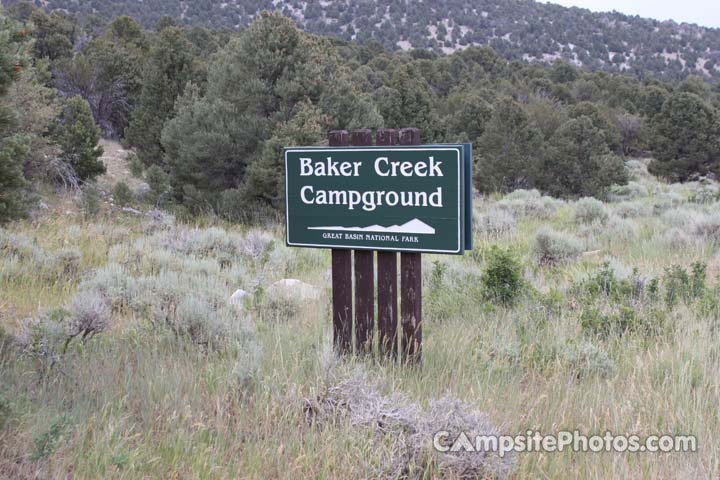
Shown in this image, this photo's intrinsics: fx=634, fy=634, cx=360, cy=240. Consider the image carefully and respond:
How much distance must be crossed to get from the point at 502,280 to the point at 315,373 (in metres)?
3.11

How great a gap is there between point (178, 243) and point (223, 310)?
4.09 m

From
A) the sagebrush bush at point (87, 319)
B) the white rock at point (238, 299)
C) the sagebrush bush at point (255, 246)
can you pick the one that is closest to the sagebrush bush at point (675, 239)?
the sagebrush bush at point (255, 246)

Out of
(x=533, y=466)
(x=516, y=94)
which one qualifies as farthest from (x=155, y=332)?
(x=516, y=94)

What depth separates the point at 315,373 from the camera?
12.3ft

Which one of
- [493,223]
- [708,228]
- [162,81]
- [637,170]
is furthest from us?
[637,170]

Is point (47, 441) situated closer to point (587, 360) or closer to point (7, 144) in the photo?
point (7, 144)

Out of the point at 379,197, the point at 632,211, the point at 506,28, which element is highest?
the point at 506,28

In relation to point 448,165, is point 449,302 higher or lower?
lower

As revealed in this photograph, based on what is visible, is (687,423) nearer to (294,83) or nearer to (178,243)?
(178,243)

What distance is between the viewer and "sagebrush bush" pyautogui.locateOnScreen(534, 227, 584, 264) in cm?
893

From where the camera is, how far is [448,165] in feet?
13.1

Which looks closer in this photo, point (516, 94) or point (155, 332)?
point (155, 332)

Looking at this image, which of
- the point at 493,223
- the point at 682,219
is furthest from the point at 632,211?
the point at 493,223

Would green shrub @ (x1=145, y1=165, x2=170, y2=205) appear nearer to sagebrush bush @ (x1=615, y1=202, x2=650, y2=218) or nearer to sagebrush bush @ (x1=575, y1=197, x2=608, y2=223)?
sagebrush bush @ (x1=575, y1=197, x2=608, y2=223)
